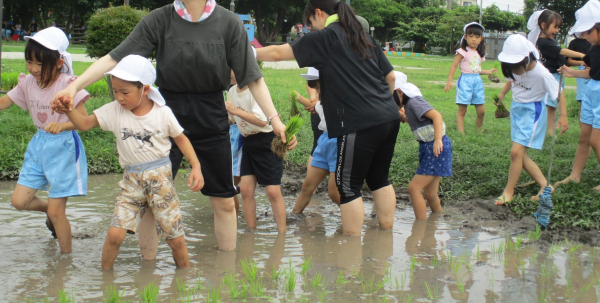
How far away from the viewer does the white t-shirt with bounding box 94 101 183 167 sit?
380 cm

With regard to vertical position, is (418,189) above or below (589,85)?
below

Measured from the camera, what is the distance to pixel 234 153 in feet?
17.8

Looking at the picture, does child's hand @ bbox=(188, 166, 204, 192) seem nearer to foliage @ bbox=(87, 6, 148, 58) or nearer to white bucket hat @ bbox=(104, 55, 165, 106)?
white bucket hat @ bbox=(104, 55, 165, 106)

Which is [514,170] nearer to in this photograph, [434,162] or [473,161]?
[434,162]

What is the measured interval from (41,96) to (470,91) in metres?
6.82

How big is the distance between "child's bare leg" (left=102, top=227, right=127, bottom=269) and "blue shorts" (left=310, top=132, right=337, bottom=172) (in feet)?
7.02

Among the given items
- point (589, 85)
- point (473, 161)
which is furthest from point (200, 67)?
point (473, 161)

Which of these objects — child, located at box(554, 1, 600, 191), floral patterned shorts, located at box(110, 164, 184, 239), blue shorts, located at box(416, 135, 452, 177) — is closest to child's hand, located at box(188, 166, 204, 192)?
floral patterned shorts, located at box(110, 164, 184, 239)

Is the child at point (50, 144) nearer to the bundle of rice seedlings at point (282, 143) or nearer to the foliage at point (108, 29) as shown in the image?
the bundle of rice seedlings at point (282, 143)

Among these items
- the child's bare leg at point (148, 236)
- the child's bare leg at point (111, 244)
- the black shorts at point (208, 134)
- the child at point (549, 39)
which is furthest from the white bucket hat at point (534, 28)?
the child's bare leg at point (111, 244)

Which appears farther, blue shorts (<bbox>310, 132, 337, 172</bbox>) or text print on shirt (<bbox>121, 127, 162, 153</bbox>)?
blue shorts (<bbox>310, 132, 337, 172</bbox>)

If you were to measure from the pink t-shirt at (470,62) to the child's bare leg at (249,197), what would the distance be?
5422mm

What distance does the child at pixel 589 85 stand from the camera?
5902 mm

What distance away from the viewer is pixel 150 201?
3867mm
